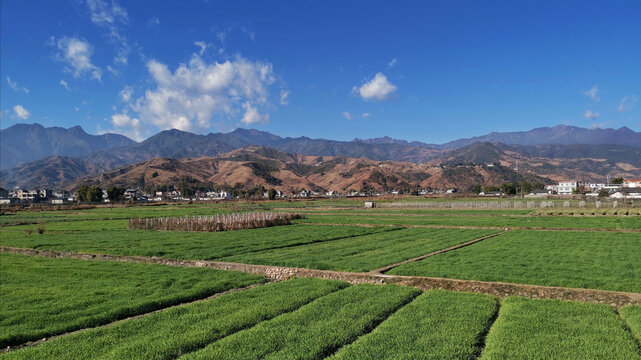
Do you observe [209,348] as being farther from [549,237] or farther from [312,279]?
[549,237]

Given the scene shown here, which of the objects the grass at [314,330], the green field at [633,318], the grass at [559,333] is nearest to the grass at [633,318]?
the green field at [633,318]

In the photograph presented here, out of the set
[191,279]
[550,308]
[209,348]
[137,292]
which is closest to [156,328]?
[209,348]

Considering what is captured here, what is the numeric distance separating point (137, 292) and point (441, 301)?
10.3m

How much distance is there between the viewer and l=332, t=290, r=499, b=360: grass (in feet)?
26.1

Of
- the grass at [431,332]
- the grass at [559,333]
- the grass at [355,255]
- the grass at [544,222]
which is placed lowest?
the grass at [544,222]

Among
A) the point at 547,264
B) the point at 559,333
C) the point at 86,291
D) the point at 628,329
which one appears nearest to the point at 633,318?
the point at 628,329

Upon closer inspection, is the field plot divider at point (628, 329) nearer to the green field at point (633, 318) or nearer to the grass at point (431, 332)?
the green field at point (633, 318)

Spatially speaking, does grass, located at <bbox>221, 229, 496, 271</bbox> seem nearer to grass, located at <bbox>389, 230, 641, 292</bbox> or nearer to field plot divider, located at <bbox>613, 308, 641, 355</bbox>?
grass, located at <bbox>389, 230, 641, 292</bbox>

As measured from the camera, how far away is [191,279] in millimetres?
16094

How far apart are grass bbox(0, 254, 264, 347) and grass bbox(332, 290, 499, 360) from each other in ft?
23.4

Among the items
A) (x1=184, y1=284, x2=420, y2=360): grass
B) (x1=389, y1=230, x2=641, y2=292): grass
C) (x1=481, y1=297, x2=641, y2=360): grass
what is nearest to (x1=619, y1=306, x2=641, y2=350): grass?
(x1=481, y1=297, x2=641, y2=360): grass

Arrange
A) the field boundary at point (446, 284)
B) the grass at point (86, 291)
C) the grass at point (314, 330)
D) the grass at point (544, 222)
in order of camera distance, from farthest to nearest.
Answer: the grass at point (544, 222)
the field boundary at point (446, 284)
the grass at point (86, 291)
the grass at point (314, 330)

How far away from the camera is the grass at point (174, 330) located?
8.24m

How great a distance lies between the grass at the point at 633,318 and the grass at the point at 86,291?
11836 mm
